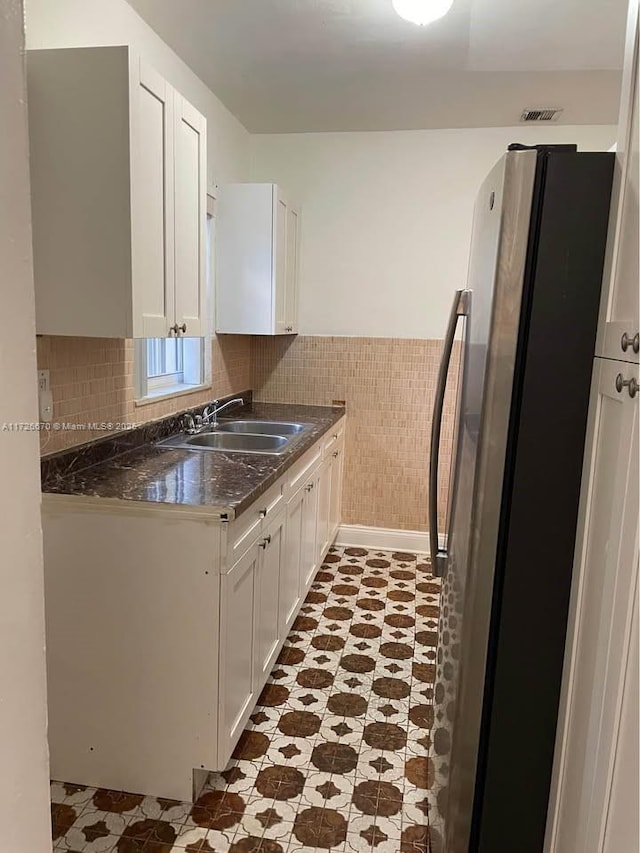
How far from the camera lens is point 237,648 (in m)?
1.96

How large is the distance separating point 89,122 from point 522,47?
1784 millimetres

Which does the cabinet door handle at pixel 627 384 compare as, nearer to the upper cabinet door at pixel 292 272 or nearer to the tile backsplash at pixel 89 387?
the tile backsplash at pixel 89 387

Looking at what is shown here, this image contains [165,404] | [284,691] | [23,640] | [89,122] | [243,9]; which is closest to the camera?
[23,640]

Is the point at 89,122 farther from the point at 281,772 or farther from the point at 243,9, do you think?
the point at 281,772

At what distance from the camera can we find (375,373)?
4.02 m

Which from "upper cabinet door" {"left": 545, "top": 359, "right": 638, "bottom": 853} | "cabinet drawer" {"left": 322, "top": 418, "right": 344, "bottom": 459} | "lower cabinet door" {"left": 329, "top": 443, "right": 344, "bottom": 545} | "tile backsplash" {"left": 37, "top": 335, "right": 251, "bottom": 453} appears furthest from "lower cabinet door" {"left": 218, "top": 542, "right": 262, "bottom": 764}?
"lower cabinet door" {"left": 329, "top": 443, "right": 344, "bottom": 545}

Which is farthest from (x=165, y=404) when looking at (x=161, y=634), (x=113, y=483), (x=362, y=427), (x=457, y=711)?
(x=457, y=711)

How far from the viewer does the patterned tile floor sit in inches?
69.3

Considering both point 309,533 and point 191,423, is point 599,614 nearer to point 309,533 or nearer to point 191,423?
point 309,533

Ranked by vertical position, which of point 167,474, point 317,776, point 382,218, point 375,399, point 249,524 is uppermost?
point 382,218

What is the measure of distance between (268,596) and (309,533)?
0.79m

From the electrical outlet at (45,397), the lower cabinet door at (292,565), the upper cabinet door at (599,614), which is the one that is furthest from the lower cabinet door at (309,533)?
the upper cabinet door at (599,614)

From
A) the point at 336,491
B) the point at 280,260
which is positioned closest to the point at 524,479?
the point at 280,260

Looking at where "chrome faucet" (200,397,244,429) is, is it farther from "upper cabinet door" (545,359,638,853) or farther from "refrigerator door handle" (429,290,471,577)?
"upper cabinet door" (545,359,638,853)
